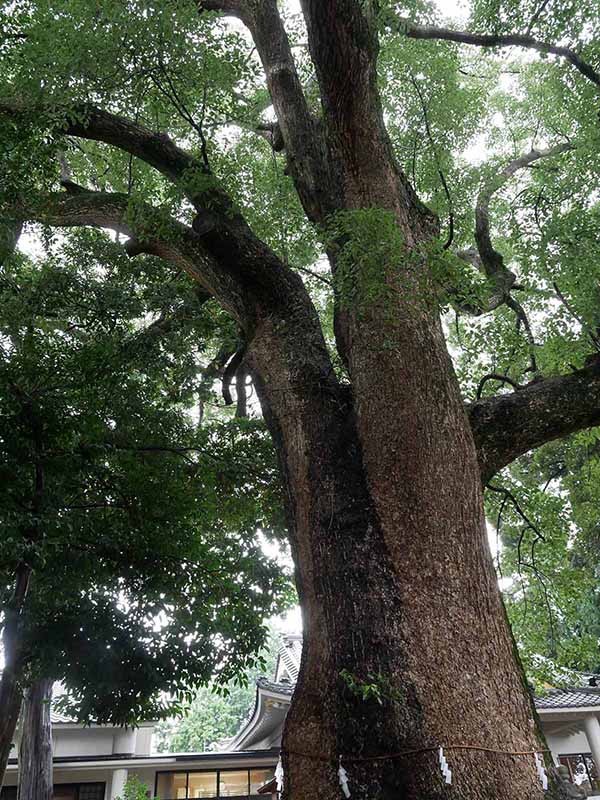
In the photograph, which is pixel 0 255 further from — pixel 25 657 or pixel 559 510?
pixel 559 510

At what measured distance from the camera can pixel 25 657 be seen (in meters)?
4.91

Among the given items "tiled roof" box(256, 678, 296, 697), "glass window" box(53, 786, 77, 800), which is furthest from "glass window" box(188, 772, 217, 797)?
"tiled roof" box(256, 678, 296, 697)

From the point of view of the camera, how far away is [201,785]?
12.4m

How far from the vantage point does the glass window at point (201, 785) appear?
40.1 ft

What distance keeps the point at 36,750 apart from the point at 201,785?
510 cm

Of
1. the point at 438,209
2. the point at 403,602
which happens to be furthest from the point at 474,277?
the point at 438,209

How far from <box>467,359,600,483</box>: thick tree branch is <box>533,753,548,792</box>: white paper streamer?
1522 mm

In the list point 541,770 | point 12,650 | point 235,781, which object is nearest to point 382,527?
point 541,770

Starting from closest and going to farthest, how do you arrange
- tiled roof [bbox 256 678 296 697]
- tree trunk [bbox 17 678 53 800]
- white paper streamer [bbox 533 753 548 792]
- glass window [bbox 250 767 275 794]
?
white paper streamer [bbox 533 753 548 792], tree trunk [bbox 17 678 53 800], tiled roof [bbox 256 678 296 697], glass window [bbox 250 767 275 794]

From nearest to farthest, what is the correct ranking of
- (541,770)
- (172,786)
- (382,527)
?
(541,770) < (382,527) < (172,786)

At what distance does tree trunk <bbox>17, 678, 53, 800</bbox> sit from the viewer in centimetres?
842

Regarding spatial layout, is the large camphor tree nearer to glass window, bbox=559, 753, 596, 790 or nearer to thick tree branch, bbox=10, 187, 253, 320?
thick tree branch, bbox=10, 187, 253, 320

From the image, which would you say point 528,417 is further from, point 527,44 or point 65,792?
point 65,792

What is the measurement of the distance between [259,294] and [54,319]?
3.96 m
